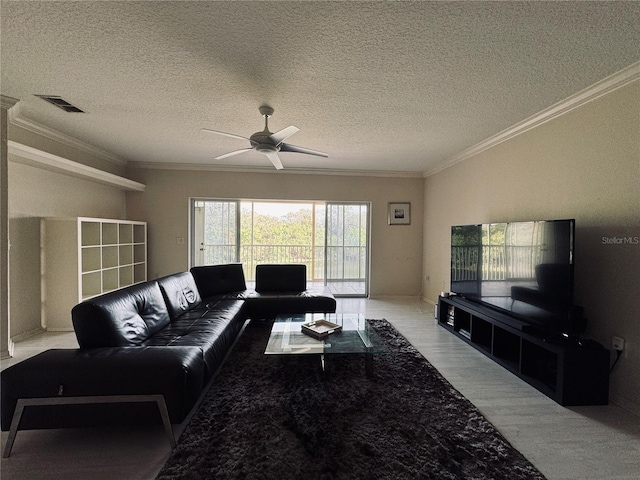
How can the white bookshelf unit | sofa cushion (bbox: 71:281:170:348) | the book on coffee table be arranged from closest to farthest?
sofa cushion (bbox: 71:281:170:348) → the book on coffee table → the white bookshelf unit

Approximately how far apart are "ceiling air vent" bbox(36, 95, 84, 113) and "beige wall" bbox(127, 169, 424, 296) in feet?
7.11

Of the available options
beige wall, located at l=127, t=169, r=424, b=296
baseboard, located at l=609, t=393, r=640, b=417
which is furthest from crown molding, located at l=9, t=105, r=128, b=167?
baseboard, located at l=609, t=393, r=640, b=417

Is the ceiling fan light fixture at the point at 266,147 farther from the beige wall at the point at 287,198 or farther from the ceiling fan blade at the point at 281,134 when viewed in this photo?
the beige wall at the point at 287,198

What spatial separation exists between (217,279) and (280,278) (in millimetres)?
879

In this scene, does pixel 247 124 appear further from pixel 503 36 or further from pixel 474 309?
pixel 474 309

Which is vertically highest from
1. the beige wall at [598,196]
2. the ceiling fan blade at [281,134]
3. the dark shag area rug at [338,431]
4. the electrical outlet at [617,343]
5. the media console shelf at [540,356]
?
the ceiling fan blade at [281,134]

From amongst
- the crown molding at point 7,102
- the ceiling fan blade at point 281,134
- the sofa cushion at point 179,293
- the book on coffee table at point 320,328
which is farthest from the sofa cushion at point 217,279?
the crown molding at point 7,102

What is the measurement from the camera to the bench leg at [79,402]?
1.52 meters

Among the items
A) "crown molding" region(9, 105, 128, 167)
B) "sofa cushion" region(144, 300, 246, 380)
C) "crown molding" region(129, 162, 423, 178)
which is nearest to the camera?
"sofa cushion" region(144, 300, 246, 380)

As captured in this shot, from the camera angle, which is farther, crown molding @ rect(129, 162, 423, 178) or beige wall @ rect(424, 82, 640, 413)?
crown molding @ rect(129, 162, 423, 178)

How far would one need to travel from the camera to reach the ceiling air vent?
8.30ft

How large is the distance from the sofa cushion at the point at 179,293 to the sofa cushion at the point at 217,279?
0.21 meters

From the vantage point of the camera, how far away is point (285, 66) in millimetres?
1978

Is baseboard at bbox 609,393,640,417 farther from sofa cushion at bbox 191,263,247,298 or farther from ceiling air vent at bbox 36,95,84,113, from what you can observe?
ceiling air vent at bbox 36,95,84,113
